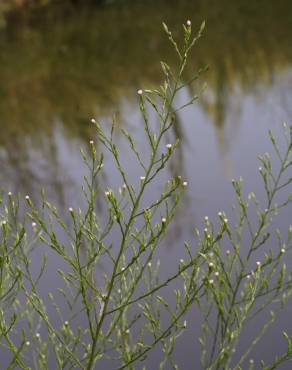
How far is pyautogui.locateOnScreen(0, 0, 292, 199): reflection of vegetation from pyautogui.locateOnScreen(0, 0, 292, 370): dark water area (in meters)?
0.01

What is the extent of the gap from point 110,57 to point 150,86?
1.49m

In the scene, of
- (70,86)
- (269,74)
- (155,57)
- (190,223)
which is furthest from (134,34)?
(190,223)

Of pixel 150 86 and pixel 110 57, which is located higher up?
pixel 110 57

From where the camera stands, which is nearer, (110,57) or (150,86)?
(150,86)

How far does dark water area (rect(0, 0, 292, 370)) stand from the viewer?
4594 millimetres

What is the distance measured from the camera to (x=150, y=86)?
6363 millimetres

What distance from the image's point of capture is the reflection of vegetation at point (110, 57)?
20.8ft

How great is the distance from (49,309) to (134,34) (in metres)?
5.72

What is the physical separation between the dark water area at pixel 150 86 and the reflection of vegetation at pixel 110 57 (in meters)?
0.01

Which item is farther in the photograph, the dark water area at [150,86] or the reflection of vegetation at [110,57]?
the reflection of vegetation at [110,57]

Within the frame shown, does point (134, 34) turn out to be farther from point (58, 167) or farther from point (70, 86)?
point (58, 167)

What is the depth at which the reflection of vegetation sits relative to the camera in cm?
633

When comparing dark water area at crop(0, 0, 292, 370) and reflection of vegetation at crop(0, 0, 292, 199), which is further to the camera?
reflection of vegetation at crop(0, 0, 292, 199)

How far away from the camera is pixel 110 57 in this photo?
7691 mm
